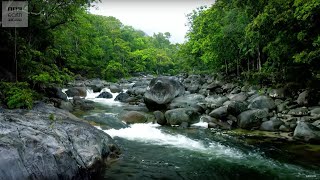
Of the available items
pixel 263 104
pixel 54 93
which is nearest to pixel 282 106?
pixel 263 104

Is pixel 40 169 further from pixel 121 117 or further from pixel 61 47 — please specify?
pixel 61 47

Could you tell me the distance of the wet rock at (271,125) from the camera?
534 inches

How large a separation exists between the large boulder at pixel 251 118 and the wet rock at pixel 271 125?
0.39 metres

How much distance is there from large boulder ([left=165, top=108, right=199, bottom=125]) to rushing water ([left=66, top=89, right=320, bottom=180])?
1.68 metres

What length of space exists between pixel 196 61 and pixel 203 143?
101 feet

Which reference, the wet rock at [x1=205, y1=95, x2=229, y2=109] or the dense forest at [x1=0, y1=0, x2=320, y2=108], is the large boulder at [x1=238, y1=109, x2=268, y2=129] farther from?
the wet rock at [x1=205, y1=95, x2=229, y2=109]

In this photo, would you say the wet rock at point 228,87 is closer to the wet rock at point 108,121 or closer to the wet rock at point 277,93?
the wet rock at point 277,93

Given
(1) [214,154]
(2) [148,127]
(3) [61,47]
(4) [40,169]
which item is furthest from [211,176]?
(3) [61,47]

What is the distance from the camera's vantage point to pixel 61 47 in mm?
26453

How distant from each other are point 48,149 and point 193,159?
4.85m

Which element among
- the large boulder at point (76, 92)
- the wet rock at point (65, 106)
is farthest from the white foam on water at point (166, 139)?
the large boulder at point (76, 92)

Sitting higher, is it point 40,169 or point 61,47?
point 61,47

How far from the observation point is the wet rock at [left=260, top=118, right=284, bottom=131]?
13.6 m

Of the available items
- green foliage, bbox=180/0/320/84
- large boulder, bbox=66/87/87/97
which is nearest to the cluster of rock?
green foliage, bbox=180/0/320/84
